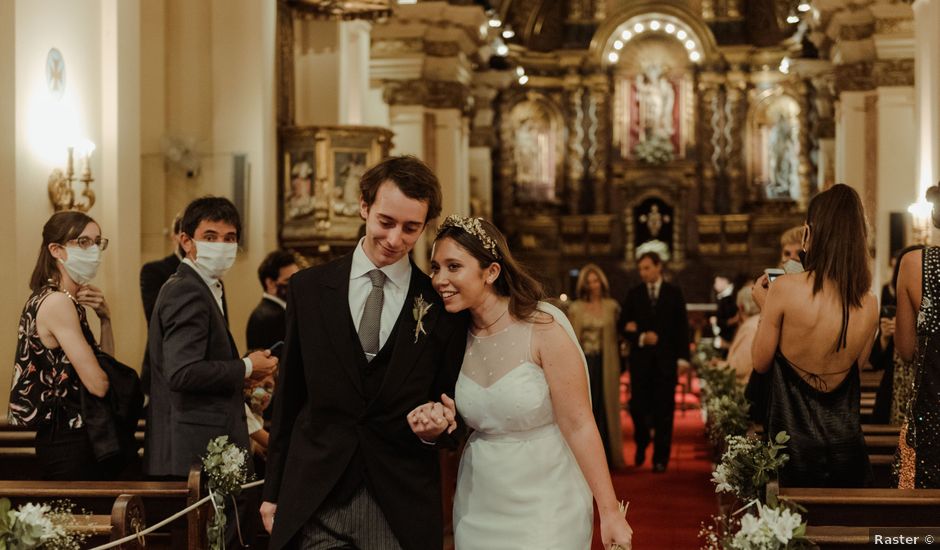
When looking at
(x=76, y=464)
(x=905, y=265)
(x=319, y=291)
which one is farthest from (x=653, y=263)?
(x=319, y=291)

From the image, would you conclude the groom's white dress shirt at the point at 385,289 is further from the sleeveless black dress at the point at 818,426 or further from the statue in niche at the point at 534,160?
the statue in niche at the point at 534,160

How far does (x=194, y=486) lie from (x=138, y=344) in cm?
594

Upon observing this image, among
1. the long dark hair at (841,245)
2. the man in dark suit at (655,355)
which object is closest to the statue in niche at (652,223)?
the man in dark suit at (655,355)

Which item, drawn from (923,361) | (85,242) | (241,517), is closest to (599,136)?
(923,361)

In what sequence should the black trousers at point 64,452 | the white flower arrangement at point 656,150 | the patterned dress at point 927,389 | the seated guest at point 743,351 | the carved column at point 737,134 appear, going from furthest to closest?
the white flower arrangement at point 656,150 → the carved column at point 737,134 → the seated guest at point 743,351 → the black trousers at point 64,452 → the patterned dress at point 927,389

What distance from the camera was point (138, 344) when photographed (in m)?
10.3

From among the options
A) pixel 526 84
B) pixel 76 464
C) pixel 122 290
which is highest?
pixel 526 84

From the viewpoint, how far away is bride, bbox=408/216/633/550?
12.7ft

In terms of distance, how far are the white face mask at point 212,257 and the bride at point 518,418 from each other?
4.95 ft

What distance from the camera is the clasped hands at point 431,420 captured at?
349 cm

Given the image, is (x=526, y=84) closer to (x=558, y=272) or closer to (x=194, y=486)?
(x=558, y=272)

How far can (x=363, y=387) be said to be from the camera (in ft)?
11.9

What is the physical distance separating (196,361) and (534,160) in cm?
2708

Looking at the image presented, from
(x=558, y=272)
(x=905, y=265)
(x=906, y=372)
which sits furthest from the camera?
(x=558, y=272)
